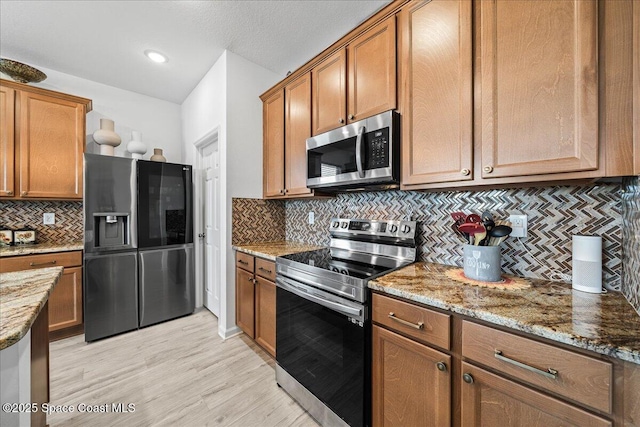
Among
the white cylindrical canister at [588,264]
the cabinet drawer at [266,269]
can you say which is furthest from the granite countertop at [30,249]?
the white cylindrical canister at [588,264]

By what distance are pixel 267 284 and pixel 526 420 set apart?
5.41 feet

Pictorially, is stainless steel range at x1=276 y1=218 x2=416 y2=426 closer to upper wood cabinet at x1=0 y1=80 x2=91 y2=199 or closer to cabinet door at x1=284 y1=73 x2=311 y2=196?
cabinet door at x1=284 y1=73 x2=311 y2=196

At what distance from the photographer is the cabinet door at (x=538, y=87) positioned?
0.92m

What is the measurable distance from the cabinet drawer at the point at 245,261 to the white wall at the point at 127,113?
82.5 inches

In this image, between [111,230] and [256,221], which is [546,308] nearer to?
[256,221]

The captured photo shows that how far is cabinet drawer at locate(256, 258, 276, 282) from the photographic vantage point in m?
1.92

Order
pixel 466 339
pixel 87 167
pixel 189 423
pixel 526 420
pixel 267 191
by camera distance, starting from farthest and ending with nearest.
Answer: pixel 267 191
pixel 87 167
pixel 189 423
pixel 466 339
pixel 526 420

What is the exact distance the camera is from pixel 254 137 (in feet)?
8.62

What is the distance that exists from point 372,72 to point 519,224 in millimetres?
1274

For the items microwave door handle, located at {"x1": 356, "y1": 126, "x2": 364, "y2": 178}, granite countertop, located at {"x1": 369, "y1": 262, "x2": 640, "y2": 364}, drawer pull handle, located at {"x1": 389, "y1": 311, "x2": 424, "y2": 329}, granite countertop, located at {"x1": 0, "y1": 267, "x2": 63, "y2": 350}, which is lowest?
drawer pull handle, located at {"x1": 389, "y1": 311, "x2": 424, "y2": 329}

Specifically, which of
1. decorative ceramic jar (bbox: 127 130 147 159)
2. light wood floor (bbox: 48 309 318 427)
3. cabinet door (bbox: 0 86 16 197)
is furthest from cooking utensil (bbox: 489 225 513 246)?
cabinet door (bbox: 0 86 16 197)

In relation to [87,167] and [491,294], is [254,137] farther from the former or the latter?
[491,294]

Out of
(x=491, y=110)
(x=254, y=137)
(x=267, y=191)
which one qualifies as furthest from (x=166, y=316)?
(x=491, y=110)

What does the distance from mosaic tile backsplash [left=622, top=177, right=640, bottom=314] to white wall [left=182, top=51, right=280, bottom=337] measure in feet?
8.44
